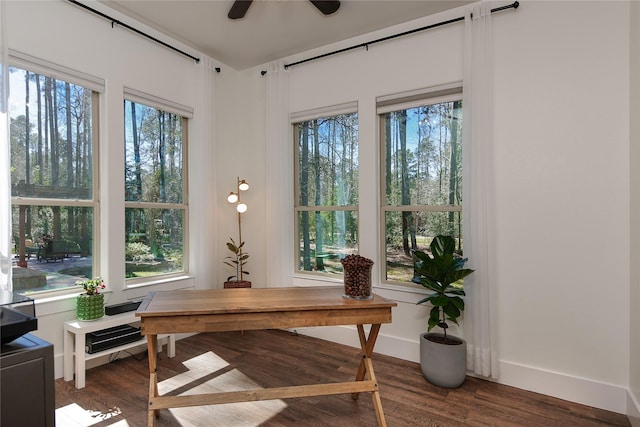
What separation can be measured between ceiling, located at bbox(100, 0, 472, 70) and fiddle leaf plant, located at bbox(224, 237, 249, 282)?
227 centimetres

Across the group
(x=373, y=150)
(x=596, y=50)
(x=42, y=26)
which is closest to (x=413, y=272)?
(x=373, y=150)

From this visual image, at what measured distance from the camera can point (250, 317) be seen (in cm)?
187

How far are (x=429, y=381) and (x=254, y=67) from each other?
156 inches

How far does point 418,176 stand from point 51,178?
325cm

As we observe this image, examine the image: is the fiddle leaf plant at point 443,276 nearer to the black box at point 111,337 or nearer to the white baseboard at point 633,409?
the white baseboard at point 633,409

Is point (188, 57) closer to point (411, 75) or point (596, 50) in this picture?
point (411, 75)

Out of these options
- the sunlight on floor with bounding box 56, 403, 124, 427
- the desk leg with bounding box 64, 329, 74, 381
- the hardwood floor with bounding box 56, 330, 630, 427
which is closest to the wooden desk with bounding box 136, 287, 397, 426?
the hardwood floor with bounding box 56, 330, 630, 427

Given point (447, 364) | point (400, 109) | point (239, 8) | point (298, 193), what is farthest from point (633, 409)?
point (239, 8)

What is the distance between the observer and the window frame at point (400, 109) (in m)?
2.98

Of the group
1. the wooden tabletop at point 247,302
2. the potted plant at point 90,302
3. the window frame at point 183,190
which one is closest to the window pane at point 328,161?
the window frame at point 183,190

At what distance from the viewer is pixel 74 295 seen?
9.03ft

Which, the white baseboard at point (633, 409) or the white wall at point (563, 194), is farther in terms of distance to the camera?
the white wall at point (563, 194)

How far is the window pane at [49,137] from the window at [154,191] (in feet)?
1.20

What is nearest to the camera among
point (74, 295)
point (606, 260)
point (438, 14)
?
point (606, 260)
